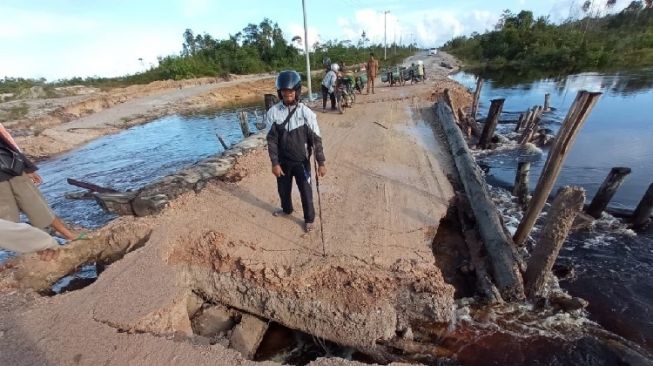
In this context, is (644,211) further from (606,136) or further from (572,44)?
(572,44)

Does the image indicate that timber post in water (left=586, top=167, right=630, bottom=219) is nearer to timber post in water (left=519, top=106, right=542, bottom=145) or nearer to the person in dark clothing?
timber post in water (left=519, top=106, right=542, bottom=145)

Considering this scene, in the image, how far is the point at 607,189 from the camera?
279 inches

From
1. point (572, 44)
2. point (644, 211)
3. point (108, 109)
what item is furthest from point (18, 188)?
point (572, 44)

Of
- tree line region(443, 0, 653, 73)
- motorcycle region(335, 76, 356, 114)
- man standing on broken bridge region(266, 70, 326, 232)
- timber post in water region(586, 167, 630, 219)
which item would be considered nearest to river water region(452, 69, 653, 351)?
timber post in water region(586, 167, 630, 219)

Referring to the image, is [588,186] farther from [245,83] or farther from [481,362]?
[245,83]

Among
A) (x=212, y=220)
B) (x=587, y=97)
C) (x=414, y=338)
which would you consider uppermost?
(x=587, y=97)

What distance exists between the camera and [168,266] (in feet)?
14.3

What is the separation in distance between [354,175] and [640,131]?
46.9 feet

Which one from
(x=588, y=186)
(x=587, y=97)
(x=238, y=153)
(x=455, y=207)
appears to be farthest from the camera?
(x=588, y=186)

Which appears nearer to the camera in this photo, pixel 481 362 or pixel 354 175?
pixel 481 362

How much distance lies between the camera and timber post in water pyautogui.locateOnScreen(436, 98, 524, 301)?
4.81 m

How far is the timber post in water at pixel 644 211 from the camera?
698 centimetres

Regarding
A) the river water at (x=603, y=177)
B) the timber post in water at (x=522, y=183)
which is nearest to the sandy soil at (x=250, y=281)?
the river water at (x=603, y=177)

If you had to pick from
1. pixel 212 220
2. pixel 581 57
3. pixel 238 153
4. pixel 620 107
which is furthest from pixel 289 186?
pixel 581 57
